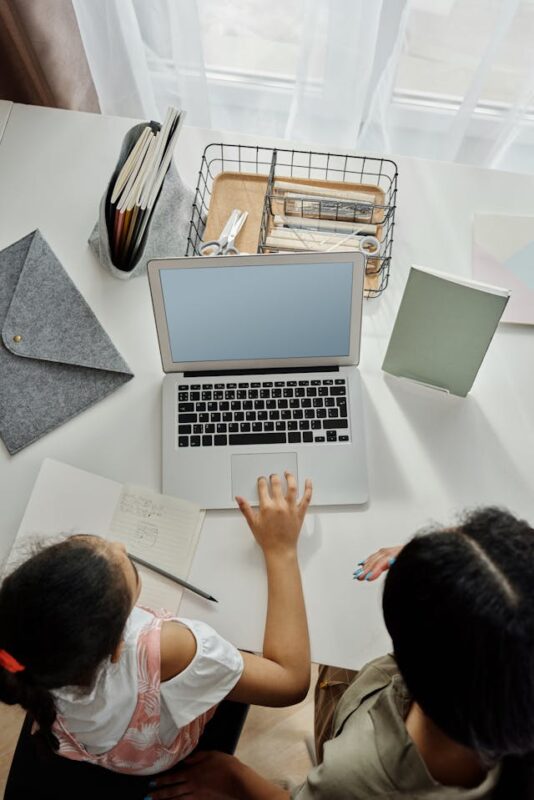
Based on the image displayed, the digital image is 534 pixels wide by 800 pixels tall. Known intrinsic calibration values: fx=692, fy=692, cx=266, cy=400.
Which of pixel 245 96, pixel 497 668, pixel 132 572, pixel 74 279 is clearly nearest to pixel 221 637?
pixel 132 572

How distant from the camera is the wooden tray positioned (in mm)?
1088

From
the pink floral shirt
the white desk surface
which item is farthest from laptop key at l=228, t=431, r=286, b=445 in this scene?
the pink floral shirt

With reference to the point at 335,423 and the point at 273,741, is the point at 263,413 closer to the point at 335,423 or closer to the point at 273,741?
the point at 335,423

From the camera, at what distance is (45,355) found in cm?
101

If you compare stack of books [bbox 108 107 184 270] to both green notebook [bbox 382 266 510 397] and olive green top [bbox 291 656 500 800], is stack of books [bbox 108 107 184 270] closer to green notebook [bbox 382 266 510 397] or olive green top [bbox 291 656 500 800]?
green notebook [bbox 382 266 510 397]

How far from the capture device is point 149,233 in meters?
1.06

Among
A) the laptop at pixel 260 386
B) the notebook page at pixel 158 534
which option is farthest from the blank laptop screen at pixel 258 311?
the notebook page at pixel 158 534

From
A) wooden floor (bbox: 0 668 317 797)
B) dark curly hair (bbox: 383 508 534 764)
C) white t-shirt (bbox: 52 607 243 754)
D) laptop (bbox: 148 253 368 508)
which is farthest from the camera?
wooden floor (bbox: 0 668 317 797)

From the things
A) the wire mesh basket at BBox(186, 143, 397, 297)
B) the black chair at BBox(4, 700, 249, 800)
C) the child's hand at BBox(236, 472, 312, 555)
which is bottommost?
the black chair at BBox(4, 700, 249, 800)

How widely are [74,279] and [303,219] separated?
0.37 metres

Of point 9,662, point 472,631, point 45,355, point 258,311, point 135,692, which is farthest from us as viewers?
point 45,355

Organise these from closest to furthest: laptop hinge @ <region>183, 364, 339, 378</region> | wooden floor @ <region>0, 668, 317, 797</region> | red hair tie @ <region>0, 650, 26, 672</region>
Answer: red hair tie @ <region>0, 650, 26, 672</region> < laptop hinge @ <region>183, 364, 339, 378</region> < wooden floor @ <region>0, 668, 317, 797</region>

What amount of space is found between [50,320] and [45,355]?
0.06m

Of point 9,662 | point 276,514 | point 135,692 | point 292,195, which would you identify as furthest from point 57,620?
point 292,195
